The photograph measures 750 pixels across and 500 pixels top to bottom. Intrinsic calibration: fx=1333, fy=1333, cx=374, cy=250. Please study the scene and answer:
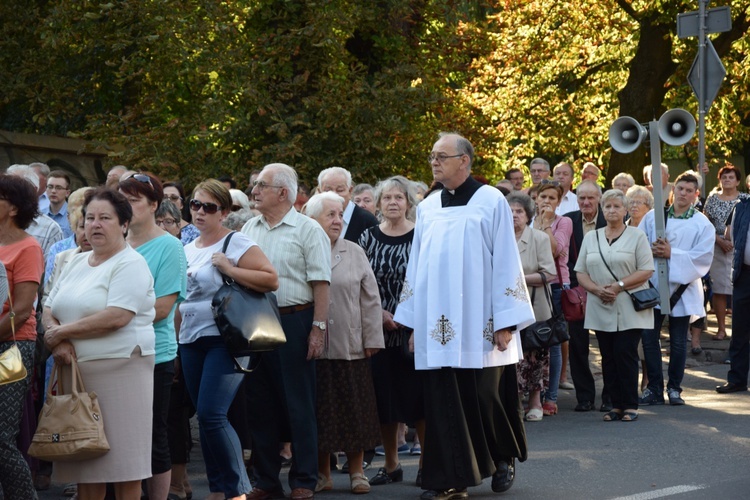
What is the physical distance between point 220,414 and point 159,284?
89 centimetres

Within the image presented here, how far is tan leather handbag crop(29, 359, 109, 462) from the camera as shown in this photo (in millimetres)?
6516

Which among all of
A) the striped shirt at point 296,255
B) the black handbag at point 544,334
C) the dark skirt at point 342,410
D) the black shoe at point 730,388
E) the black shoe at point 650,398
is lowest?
the black shoe at point 650,398

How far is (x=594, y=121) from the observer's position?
88.9 ft

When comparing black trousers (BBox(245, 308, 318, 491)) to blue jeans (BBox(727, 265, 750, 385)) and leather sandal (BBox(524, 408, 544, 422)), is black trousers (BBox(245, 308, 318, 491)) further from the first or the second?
blue jeans (BBox(727, 265, 750, 385))

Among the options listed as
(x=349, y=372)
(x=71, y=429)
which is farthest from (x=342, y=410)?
(x=71, y=429)

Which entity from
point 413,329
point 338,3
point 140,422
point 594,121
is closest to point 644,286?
point 413,329

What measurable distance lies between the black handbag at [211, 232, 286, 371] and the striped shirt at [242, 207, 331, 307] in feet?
2.05

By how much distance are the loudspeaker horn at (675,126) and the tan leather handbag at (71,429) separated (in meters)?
9.35

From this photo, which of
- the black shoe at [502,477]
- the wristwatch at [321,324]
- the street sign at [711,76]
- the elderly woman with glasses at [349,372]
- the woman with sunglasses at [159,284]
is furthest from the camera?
the street sign at [711,76]

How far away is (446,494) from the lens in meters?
8.17

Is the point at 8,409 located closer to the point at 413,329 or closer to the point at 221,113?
the point at 413,329

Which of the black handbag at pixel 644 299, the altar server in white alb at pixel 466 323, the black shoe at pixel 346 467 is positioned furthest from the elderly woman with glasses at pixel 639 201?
the altar server in white alb at pixel 466 323

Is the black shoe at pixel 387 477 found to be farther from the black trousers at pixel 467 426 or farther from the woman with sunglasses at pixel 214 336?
the woman with sunglasses at pixel 214 336

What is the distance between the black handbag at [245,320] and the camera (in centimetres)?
743
